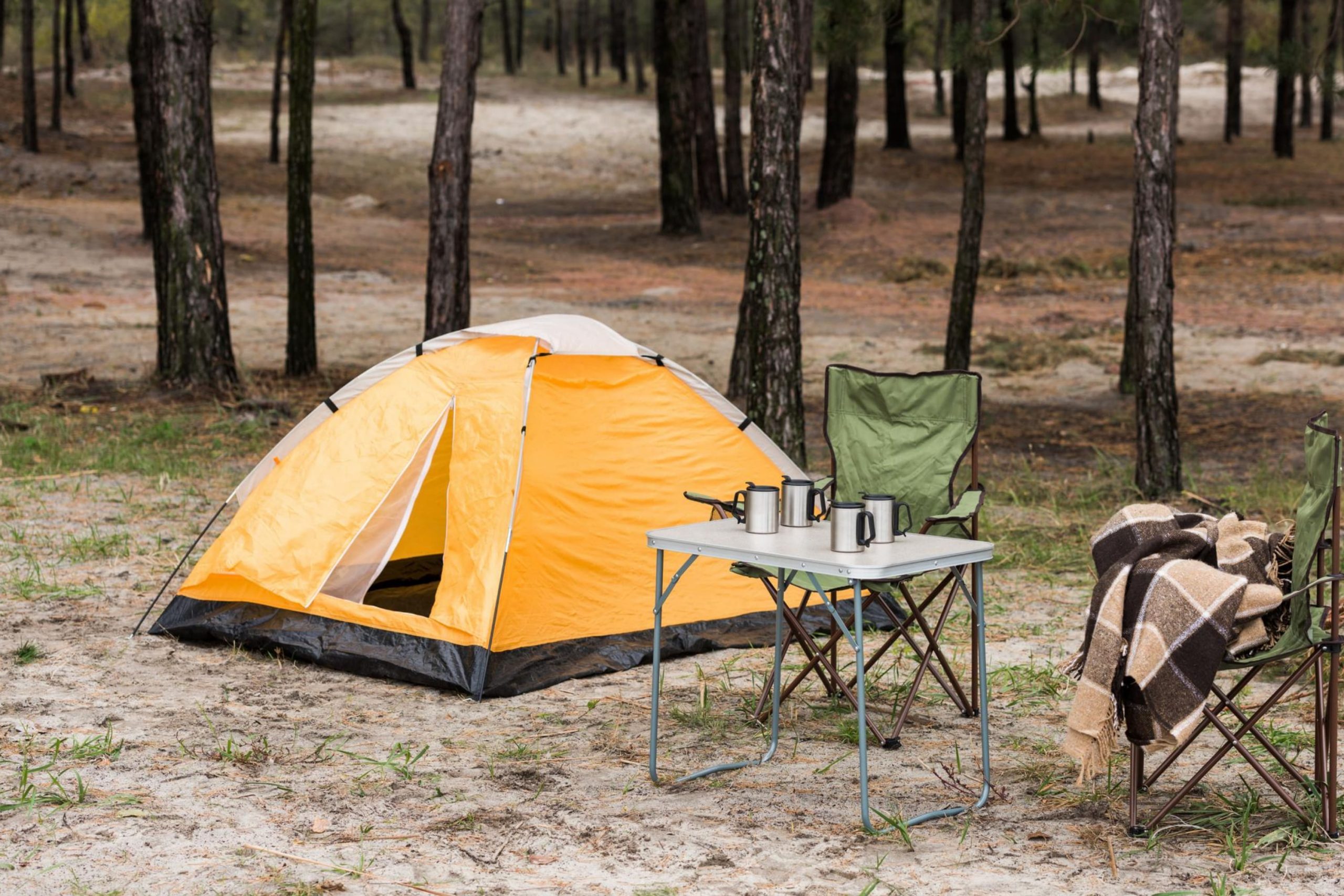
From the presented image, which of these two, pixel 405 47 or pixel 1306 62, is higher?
pixel 405 47

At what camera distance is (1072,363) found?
1349 cm

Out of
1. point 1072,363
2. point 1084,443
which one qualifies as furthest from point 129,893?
point 1072,363

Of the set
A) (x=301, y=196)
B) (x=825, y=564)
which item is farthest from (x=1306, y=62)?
(x=825, y=564)

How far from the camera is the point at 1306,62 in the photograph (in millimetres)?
11992

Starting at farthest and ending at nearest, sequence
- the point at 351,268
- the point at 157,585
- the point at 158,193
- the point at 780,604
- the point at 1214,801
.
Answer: the point at 351,268 → the point at 158,193 → the point at 157,585 → the point at 780,604 → the point at 1214,801

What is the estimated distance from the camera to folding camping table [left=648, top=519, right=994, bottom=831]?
3664 millimetres

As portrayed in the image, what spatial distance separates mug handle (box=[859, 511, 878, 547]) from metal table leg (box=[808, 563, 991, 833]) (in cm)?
11

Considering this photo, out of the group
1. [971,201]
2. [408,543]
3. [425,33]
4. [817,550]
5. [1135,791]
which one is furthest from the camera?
[425,33]

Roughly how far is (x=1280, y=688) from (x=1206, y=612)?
0.25 meters

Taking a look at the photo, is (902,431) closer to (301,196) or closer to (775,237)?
(775,237)

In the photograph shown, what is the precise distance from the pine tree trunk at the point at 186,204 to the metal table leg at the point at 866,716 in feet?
26.4

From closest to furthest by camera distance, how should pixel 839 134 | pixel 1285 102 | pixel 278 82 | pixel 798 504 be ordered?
pixel 798 504
pixel 839 134
pixel 278 82
pixel 1285 102

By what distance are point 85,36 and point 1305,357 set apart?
113 feet

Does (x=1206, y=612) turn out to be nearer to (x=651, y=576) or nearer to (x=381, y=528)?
(x=651, y=576)
